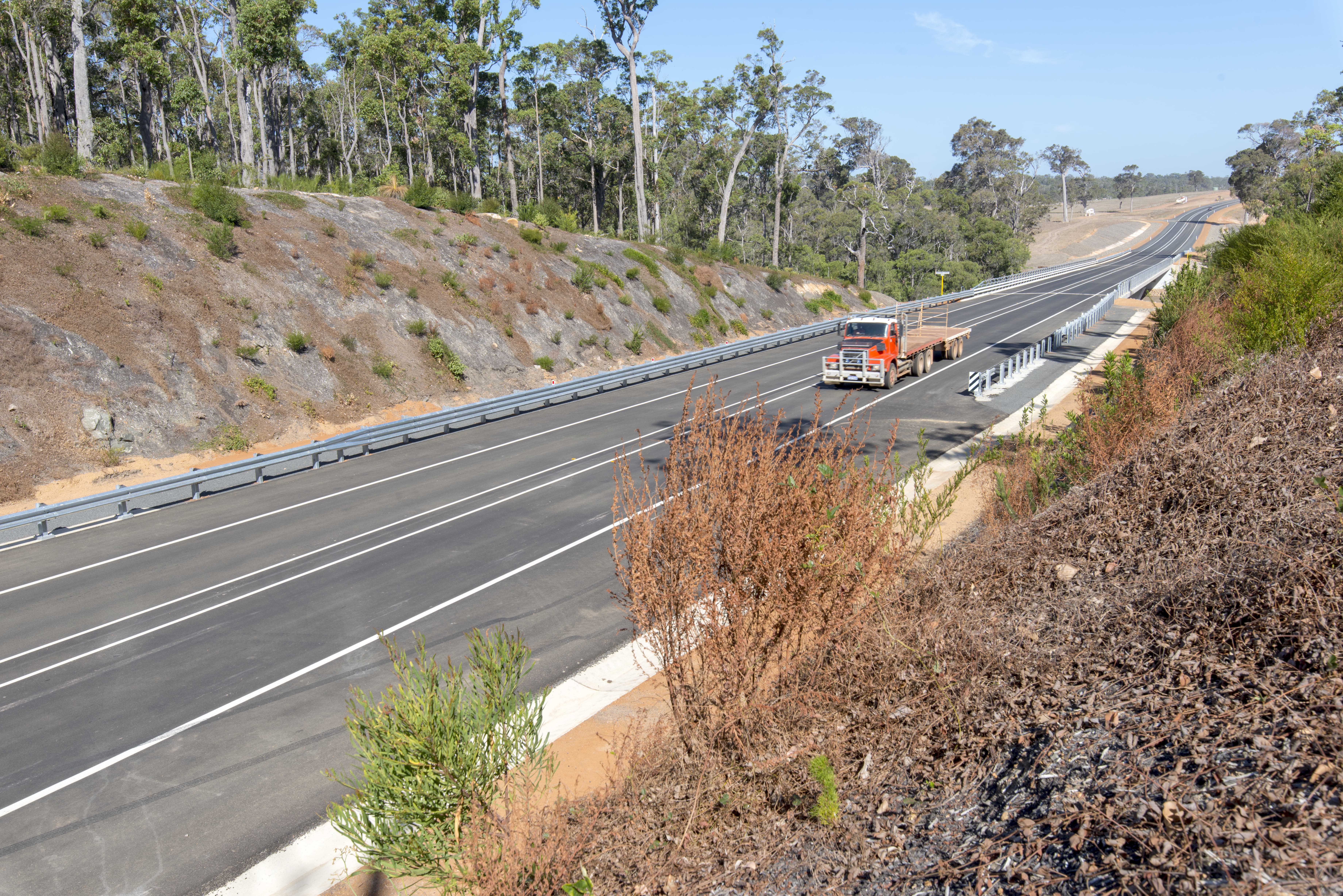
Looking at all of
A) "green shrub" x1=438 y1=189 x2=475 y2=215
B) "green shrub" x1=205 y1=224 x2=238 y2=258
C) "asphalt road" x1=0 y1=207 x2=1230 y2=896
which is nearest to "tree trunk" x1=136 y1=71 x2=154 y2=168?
"green shrub" x1=438 y1=189 x2=475 y2=215

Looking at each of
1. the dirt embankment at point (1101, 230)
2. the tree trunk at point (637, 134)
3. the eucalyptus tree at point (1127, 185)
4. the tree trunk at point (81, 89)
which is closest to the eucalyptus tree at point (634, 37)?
the tree trunk at point (637, 134)

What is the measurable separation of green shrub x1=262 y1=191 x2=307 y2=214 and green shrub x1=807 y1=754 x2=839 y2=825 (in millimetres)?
31971

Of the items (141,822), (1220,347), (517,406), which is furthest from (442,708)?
(517,406)

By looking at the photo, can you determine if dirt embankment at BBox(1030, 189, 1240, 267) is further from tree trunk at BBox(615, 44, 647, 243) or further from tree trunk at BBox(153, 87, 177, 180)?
tree trunk at BBox(153, 87, 177, 180)

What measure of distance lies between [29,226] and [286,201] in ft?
32.5

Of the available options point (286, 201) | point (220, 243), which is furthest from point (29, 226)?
point (286, 201)

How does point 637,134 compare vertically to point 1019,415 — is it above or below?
above

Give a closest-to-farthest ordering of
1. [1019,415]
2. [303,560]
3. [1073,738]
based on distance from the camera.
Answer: [1073,738]
[303,560]
[1019,415]

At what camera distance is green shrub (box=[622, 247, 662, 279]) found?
4275 centimetres

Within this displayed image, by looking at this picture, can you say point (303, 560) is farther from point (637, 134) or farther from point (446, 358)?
point (637, 134)

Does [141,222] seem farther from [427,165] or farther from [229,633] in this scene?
[427,165]

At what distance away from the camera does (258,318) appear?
2523cm

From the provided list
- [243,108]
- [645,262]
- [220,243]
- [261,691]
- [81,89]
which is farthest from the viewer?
[645,262]

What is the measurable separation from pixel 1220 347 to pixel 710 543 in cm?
1325
